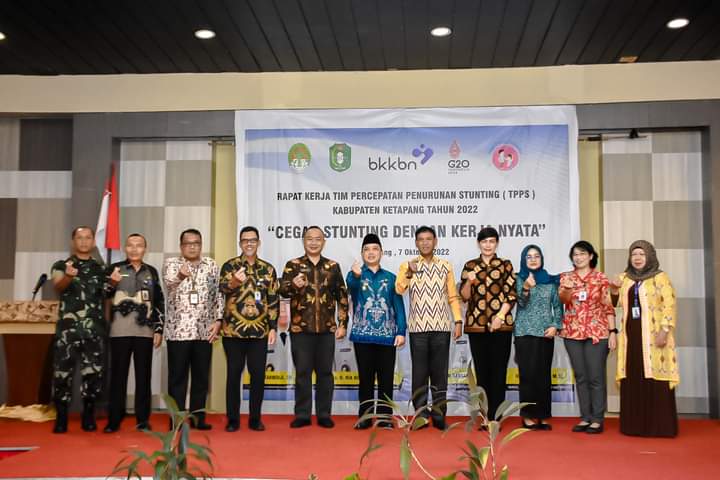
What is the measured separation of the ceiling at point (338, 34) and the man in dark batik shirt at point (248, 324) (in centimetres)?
155

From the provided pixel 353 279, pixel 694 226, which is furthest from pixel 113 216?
pixel 694 226

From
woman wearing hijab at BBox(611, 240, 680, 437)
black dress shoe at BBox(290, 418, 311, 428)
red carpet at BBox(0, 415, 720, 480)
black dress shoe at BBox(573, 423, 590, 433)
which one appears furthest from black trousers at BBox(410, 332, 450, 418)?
woman wearing hijab at BBox(611, 240, 680, 437)

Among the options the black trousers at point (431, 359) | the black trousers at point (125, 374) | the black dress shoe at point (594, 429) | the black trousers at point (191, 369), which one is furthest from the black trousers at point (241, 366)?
the black dress shoe at point (594, 429)

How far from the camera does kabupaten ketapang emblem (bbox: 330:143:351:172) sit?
5.87 metres

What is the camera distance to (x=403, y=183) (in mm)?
5844

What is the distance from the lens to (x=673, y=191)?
5.85m

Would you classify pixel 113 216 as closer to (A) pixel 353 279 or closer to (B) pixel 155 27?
(B) pixel 155 27

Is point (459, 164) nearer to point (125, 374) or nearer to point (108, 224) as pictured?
point (108, 224)

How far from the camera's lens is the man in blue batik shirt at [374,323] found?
484cm

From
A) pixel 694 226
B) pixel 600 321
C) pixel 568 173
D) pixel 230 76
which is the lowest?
pixel 600 321

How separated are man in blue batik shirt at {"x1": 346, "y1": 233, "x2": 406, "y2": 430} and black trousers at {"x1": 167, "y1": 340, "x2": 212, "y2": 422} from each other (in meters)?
1.03

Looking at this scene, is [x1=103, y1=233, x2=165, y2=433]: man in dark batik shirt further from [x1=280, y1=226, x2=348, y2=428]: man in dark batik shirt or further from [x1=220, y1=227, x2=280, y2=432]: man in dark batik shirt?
[x1=280, y1=226, x2=348, y2=428]: man in dark batik shirt

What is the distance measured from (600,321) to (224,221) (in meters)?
3.14

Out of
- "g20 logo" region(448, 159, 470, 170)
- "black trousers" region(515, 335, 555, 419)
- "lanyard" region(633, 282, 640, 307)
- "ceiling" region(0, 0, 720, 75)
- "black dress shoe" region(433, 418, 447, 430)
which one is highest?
"ceiling" region(0, 0, 720, 75)
